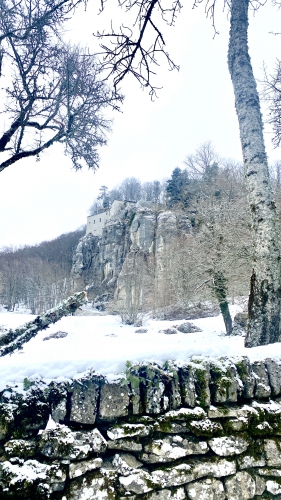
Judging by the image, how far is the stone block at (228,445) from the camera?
2084mm

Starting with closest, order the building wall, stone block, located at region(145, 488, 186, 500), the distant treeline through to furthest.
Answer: stone block, located at region(145, 488, 186, 500), the distant treeline, the building wall

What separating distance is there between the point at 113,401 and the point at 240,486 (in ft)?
3.68

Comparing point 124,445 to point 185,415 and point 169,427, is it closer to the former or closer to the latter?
point 169,427

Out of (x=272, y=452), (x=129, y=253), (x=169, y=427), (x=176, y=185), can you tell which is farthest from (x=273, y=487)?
(x=176, y=185)

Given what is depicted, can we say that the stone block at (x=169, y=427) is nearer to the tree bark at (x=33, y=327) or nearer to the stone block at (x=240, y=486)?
the stone block at (x=240, y=486)

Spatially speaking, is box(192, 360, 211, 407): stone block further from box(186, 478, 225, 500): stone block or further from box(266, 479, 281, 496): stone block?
box(266, 479, 281, 496): stone block

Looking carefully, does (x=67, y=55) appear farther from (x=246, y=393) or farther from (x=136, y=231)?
(x=136, y=231)

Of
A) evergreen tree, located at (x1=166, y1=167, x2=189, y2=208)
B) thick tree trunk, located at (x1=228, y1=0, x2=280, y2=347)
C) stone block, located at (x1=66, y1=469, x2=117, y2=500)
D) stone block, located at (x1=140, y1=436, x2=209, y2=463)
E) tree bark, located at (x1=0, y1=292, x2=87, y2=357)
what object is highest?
evergreen tree, located at (x1=166, y1=167, x2=189, y2=208)

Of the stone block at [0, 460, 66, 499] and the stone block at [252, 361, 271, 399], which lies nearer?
the stone block at [0, 460, 66, 499]

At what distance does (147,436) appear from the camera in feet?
6.51

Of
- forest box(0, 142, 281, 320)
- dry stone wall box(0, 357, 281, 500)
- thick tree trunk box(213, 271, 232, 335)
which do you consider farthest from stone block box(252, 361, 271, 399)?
thick tree trunk box(213, 271, 232, 335)

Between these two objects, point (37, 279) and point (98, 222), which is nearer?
point (37, 279)

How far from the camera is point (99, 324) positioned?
22344 millimetres

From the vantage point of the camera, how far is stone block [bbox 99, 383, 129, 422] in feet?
6.39
